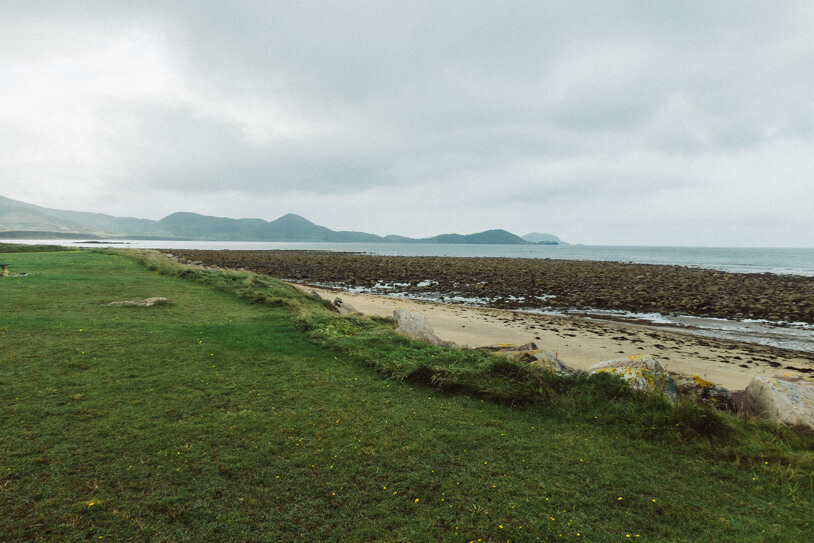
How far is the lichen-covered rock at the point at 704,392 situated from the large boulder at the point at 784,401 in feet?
1.47

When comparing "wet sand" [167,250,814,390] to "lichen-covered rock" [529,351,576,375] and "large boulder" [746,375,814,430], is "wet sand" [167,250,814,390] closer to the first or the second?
"lichen-covered rock" [529,351,576,375]

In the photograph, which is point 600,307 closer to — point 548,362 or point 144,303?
point 548,362

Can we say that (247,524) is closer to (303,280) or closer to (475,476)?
(475,476)

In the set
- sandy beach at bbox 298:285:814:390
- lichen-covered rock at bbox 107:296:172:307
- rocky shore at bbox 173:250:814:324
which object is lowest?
sandy beach at bbox 298:285:814:390

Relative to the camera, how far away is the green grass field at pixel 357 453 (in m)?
3.81

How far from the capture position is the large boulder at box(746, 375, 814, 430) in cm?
602

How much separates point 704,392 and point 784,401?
4.78 ft

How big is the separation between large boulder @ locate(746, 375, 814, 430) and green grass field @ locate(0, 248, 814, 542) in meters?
0.58

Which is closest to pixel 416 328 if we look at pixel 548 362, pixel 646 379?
pixel 548 362

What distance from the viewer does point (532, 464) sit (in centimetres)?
496

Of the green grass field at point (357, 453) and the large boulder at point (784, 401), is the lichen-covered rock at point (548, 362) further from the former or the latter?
the large boulder at point (784, 401)

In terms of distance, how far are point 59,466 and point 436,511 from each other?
14.5ft

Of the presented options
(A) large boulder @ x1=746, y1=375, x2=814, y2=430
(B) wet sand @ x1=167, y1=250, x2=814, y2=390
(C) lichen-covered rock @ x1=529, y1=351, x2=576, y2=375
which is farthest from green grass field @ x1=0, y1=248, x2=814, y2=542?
(B) wet sand @ x1=167, y1=250, x2=814, y2=390

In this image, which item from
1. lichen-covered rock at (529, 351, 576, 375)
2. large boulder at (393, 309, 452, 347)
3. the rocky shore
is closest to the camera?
lichen-covered rock at (529, 351, 576, 375)
